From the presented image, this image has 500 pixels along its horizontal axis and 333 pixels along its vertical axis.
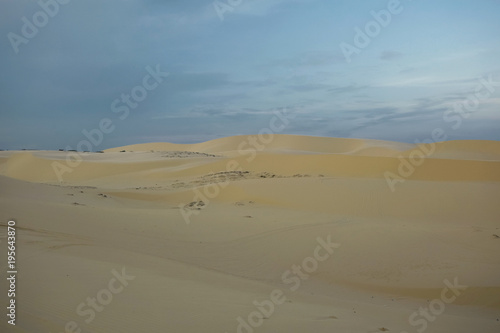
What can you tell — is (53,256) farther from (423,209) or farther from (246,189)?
(423,209)

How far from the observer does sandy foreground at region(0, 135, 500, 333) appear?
446 cm

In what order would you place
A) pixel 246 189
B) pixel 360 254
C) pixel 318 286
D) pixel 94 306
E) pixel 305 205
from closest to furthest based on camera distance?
1. pixel 94 306
2. pixel 318 286
3. pixel 360 254
4. pixel 305 205
5. pixel 246 189

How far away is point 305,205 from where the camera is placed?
44.0 feet

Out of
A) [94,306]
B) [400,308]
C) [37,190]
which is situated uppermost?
[37,190]

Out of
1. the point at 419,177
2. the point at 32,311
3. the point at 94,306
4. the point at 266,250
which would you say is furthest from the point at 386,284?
the point at 419,177

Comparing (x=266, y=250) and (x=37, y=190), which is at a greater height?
(x=37, y=190)

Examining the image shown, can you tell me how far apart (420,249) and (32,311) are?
23.8ft

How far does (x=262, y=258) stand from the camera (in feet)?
26.8

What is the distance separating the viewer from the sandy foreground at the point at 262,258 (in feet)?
14.6

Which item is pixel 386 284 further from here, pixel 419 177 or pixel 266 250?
pixel 419 177

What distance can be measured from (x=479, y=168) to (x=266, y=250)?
538 inches

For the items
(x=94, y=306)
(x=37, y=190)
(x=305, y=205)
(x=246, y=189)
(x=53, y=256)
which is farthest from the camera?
(x=246, y=189)

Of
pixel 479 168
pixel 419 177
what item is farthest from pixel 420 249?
pixel 479 168

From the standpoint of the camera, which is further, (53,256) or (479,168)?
(479,168)
